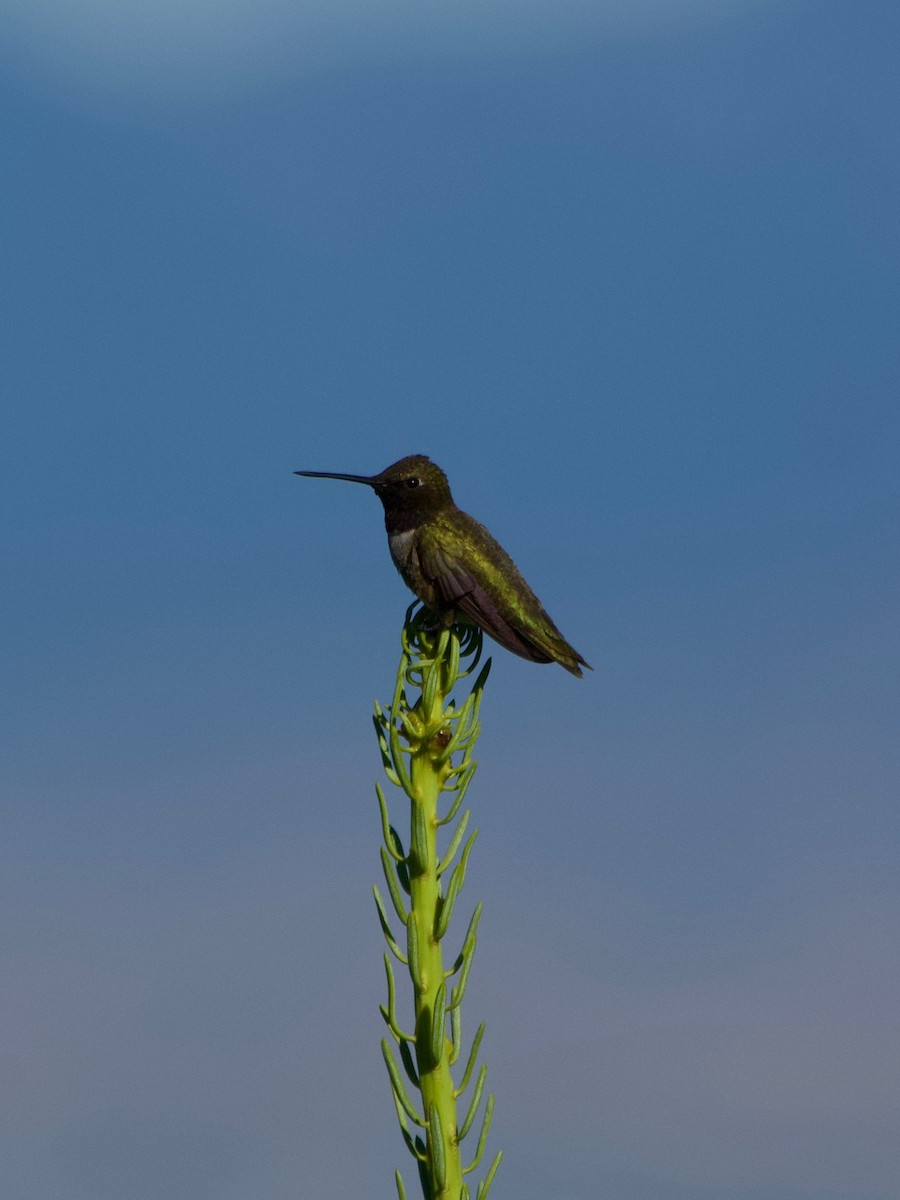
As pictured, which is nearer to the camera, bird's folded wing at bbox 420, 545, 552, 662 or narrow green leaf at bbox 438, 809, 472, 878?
narrow green leaf at bbox 438, 809, 472, 878

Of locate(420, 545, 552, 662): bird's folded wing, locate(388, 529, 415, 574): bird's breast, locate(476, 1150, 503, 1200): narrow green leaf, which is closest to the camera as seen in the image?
locate(476, 1150, 503, 1200): narrow green leaf

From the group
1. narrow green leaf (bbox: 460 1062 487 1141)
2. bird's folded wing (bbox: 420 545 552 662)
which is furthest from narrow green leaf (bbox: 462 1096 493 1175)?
bird's folded wing (bbox: 420 545 552 662)

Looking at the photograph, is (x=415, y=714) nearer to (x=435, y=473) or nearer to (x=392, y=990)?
(x=392, y=990)


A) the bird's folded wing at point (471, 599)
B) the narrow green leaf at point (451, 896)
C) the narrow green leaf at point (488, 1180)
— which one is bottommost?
the narrow green leaf at point (488, 1180)

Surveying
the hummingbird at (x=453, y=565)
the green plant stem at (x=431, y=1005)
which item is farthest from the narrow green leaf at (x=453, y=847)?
the hummingbird at (x=453, y=565)

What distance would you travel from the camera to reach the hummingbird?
650cm

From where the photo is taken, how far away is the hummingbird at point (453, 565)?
21.3 feet

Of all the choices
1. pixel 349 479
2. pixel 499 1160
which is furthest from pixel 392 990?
pixel 349 479

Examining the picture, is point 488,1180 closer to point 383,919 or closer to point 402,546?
point 383,919

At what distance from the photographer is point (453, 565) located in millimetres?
6617

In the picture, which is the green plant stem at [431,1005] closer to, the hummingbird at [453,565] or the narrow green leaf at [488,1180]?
the narrow green leaf at [488,1180]

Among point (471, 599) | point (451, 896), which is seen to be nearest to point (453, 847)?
point (451, 896)

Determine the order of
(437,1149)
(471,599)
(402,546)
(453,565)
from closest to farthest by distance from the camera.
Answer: (437,1149), (471,599), (453,565), (402,546)

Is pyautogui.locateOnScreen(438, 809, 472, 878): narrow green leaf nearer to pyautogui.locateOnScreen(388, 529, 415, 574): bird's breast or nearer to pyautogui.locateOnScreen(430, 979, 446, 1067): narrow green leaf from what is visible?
pyautogui.locateOnScreen(430, 979, 446, 1067): narrow green leaf
